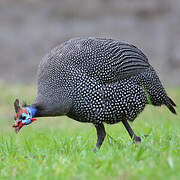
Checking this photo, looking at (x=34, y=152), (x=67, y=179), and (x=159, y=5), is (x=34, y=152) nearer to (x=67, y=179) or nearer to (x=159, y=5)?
(x=67, y=179)

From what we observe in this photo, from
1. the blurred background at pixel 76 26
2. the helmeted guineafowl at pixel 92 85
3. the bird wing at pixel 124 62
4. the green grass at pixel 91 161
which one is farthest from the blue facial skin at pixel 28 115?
the blurred background at pixel 76 26

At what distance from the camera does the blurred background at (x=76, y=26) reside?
13234mm

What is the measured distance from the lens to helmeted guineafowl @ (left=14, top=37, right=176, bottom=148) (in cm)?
429

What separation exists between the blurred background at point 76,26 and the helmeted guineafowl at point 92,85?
8738mm

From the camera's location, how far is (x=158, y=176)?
274 cm

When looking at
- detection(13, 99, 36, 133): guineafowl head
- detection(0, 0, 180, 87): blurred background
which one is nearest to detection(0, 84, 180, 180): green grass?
detection(13, 99, 36, 133): guineafowl head

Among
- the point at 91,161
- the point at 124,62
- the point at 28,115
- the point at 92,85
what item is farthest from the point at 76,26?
the point at 91,161

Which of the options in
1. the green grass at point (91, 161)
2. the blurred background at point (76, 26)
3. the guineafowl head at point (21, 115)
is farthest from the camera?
the blurred background at point (76, 26)

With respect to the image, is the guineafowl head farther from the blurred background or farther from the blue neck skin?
the blurred background

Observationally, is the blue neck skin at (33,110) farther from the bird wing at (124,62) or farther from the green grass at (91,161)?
the bird wing at (124,62)

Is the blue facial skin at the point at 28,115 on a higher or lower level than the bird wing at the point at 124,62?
lower

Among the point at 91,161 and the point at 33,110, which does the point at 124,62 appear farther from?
the point at 91,161

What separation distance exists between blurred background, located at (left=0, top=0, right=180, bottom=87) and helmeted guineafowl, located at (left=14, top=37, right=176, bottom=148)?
874 centimetres

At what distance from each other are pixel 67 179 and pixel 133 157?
59 centimetres
